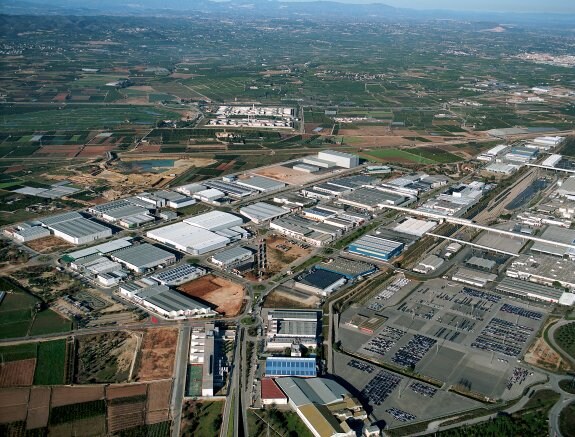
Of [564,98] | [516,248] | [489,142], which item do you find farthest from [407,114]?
[516,248]

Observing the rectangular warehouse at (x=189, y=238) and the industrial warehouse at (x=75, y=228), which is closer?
the rectangular warehouse at (x=189, y=238)

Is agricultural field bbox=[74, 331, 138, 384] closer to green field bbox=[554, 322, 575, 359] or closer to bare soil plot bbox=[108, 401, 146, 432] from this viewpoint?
bare soil plot bbox=[108, 401, 146, 432]

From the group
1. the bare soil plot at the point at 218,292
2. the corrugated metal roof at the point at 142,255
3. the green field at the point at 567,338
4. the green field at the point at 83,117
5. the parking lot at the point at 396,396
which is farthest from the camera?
the green field at the point at 83,117

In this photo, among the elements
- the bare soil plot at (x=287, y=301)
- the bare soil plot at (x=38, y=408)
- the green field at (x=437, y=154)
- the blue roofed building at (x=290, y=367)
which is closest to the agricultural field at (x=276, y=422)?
the blue roofed building at (x=290, y=367)

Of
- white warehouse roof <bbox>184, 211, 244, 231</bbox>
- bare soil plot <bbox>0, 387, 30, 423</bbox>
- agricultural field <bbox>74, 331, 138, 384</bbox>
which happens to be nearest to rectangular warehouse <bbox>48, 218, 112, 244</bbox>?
white warehouse roof <bbox>184, 211, 244, 231</bbox>

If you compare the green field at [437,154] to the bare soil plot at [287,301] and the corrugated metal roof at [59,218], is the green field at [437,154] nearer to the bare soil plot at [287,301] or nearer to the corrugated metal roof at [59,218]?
the bare soil plot at [287,301]

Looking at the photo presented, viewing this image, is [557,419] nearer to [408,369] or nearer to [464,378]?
[464,378]

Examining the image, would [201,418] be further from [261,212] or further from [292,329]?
[261,212]
